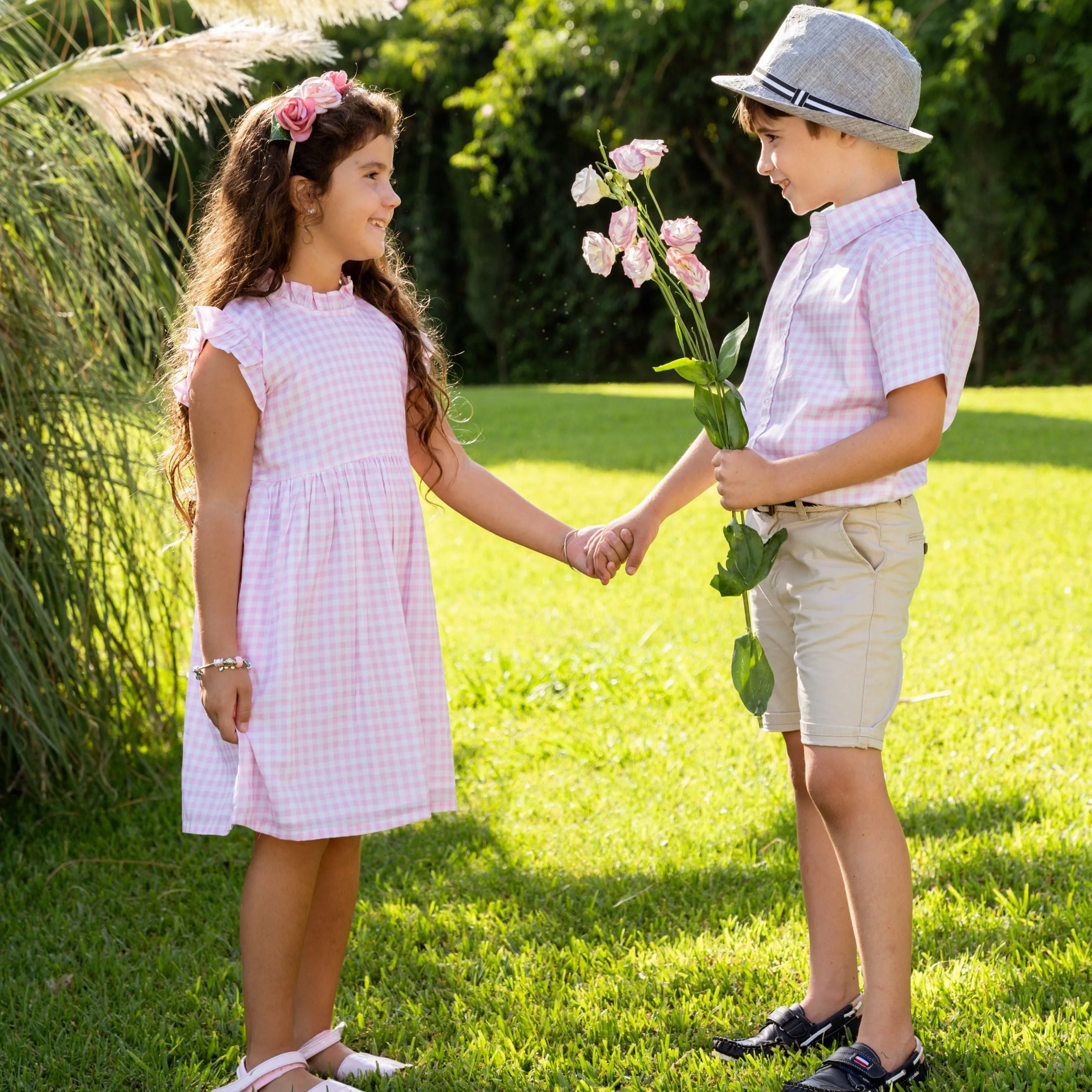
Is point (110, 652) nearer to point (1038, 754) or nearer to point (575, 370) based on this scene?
point (1038, 754)

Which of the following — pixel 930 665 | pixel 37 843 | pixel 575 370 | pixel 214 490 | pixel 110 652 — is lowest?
pixel 575 370

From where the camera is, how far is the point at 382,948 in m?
2.66

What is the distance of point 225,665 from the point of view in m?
2.02

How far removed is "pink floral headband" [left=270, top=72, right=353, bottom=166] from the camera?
6.82 feet

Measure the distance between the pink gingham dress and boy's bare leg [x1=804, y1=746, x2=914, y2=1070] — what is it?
2.16ft

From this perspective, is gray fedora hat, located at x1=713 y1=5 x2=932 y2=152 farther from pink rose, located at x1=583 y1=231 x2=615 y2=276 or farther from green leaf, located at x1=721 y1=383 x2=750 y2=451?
green leaf, located at x1=721 y1=383 x2=750 y2=451

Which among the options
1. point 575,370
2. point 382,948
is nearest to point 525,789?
point 382,948

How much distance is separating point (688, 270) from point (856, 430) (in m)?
0.37

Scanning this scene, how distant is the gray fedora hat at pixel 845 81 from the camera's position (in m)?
2.01

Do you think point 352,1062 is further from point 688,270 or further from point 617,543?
point 688,270

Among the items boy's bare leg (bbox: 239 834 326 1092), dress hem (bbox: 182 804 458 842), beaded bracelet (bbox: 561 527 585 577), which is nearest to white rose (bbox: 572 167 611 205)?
beaded bracelet (bbox: 561 527 585 577)

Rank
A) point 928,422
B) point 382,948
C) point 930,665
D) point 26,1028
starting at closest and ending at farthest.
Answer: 1. point 928,422
2. point 26,1028
3. point 382,948
4. point 930,665

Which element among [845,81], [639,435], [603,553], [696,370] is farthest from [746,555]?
[639,435]

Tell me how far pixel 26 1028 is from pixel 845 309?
191 cm
